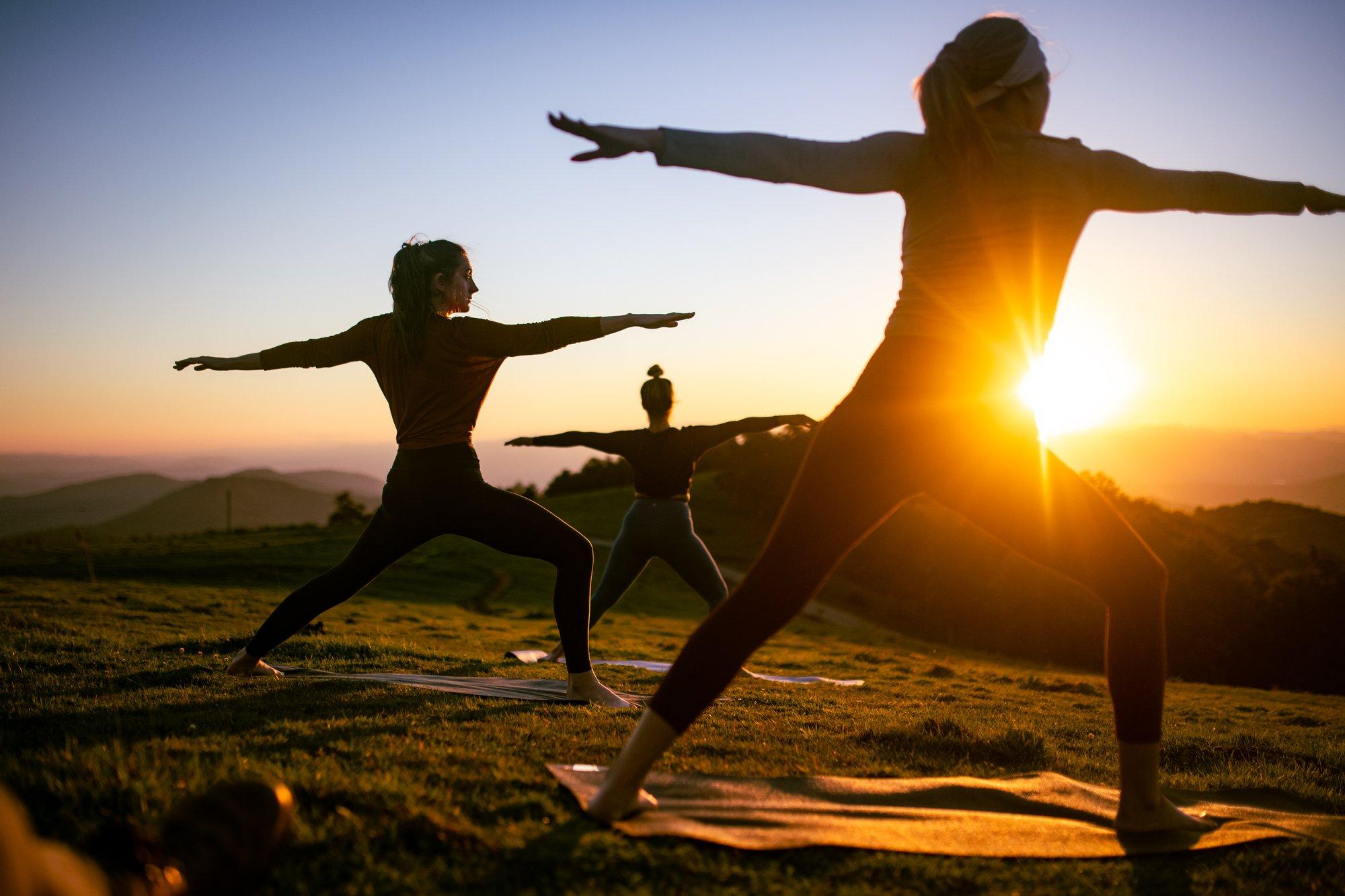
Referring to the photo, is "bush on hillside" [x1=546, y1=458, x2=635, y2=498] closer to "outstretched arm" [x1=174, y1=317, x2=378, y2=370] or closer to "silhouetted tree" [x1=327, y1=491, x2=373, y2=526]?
"silhouetted tree" [x1=327, y1=491, x2=373, y2=526]

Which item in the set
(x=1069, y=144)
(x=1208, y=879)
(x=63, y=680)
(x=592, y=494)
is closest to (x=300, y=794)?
(x=1208, y=879)

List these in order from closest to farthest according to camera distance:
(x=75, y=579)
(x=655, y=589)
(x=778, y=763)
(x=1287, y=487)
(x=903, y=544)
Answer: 1. (x=778, y=763)
2. (x=75, y=579)
3. (x=655, y=589)
4. (x=903, y=544)
5. (x=1287, y=487)

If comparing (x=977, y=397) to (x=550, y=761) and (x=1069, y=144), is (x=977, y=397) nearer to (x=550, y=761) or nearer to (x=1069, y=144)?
(x=1069, y=144)

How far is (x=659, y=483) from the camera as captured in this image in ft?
28.5

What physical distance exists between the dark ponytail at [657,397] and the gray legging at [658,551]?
888mm

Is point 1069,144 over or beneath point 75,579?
over

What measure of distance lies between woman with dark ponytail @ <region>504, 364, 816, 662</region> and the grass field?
3.57ft

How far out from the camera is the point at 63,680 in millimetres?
5680

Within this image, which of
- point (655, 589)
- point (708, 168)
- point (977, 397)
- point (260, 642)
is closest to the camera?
point (708, 168)

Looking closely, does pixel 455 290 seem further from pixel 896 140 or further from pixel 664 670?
pixel 664 670

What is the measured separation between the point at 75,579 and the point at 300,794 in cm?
2845

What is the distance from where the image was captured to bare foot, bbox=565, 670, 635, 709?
5988mm

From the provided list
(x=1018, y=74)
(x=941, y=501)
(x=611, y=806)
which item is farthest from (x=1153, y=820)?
(x=1018, y=74)

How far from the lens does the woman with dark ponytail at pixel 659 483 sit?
8.56 m
